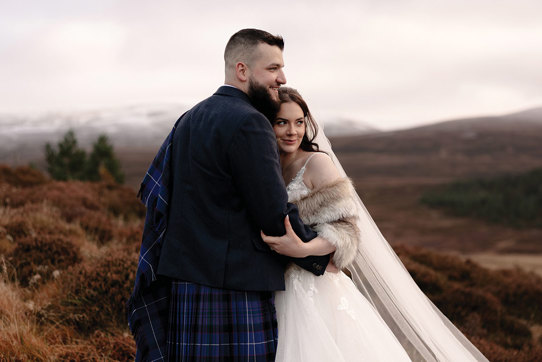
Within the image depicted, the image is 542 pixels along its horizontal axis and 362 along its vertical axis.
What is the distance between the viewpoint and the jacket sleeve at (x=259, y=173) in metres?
2.32

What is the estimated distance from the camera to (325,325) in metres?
2.74

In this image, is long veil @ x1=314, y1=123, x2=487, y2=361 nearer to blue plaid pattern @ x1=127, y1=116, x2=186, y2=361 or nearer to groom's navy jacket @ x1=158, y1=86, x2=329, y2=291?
groom's navy jacket @ x1=158, y1=86, x2=329, y2=291

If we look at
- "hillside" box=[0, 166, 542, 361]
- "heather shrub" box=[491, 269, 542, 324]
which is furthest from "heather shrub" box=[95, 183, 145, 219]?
"heather shrub" box=[491, 269, 542, 324]

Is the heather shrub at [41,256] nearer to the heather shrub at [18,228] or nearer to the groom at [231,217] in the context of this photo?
the heather shrub at [18,228]

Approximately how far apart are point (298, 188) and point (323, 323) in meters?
0.78

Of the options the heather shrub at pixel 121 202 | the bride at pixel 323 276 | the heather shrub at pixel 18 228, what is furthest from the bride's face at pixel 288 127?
the heather shrub at pixel 121 202

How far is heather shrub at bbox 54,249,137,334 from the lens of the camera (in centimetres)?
466

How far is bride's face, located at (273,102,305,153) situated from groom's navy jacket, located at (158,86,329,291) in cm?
56

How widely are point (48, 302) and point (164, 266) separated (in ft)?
9.34

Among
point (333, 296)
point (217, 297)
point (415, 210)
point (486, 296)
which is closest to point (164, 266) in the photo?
point (217, 297)

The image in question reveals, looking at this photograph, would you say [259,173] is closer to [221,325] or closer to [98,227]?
[221,325]

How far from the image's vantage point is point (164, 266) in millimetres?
2570

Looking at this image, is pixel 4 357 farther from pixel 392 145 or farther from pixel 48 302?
pixel 392 145

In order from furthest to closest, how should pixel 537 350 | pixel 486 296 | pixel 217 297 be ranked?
pixel 486 296
pixel 537 350
pixel 217 297
